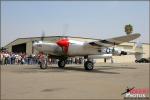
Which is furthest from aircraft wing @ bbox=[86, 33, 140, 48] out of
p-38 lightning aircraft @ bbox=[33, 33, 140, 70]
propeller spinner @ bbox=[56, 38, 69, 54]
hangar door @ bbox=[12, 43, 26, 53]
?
hangar door @ bbox=[12, 43, 26, 53]

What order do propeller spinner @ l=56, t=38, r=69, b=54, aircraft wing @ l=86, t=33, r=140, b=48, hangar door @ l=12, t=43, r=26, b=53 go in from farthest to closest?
hangar door @ l=12, t=43, r=26, b=53
propeller spinner @ l=56, t=38, r=69, b=54
aircraft wing @ l=86, t=33, r=140, b=48

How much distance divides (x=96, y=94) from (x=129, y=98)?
5.04 ft

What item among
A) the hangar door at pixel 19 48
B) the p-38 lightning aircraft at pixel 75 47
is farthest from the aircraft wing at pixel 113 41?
the hangar door at pixel 19 48

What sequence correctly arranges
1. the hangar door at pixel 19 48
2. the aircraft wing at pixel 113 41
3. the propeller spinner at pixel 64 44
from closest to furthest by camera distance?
1. the aircraft wing at pixel 113 41
2. the propeller spinner at pixel 64 44
3. the hangar door at pixel 19 48

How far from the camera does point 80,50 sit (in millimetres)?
24797

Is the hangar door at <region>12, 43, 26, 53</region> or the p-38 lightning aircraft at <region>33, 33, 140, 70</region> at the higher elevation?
the hangar door at <region>12, 43, 26, 53</region>

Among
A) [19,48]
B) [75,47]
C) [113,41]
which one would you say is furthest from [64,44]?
[19,48]

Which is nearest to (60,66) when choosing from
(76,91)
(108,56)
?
(108,56)

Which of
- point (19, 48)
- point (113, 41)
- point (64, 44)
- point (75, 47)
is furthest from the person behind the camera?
point (19, 48)

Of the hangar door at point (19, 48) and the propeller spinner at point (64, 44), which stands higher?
the hangar door at point (19, 48)

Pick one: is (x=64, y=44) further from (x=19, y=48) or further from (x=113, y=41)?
(x=19, y=48)

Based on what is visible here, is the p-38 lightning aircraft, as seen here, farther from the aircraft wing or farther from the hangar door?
the hangar door

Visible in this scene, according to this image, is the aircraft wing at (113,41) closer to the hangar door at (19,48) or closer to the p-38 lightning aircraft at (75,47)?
the p-38 lightning aircraft at (75,47)

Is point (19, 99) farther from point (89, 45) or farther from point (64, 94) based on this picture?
point (89, 45)
